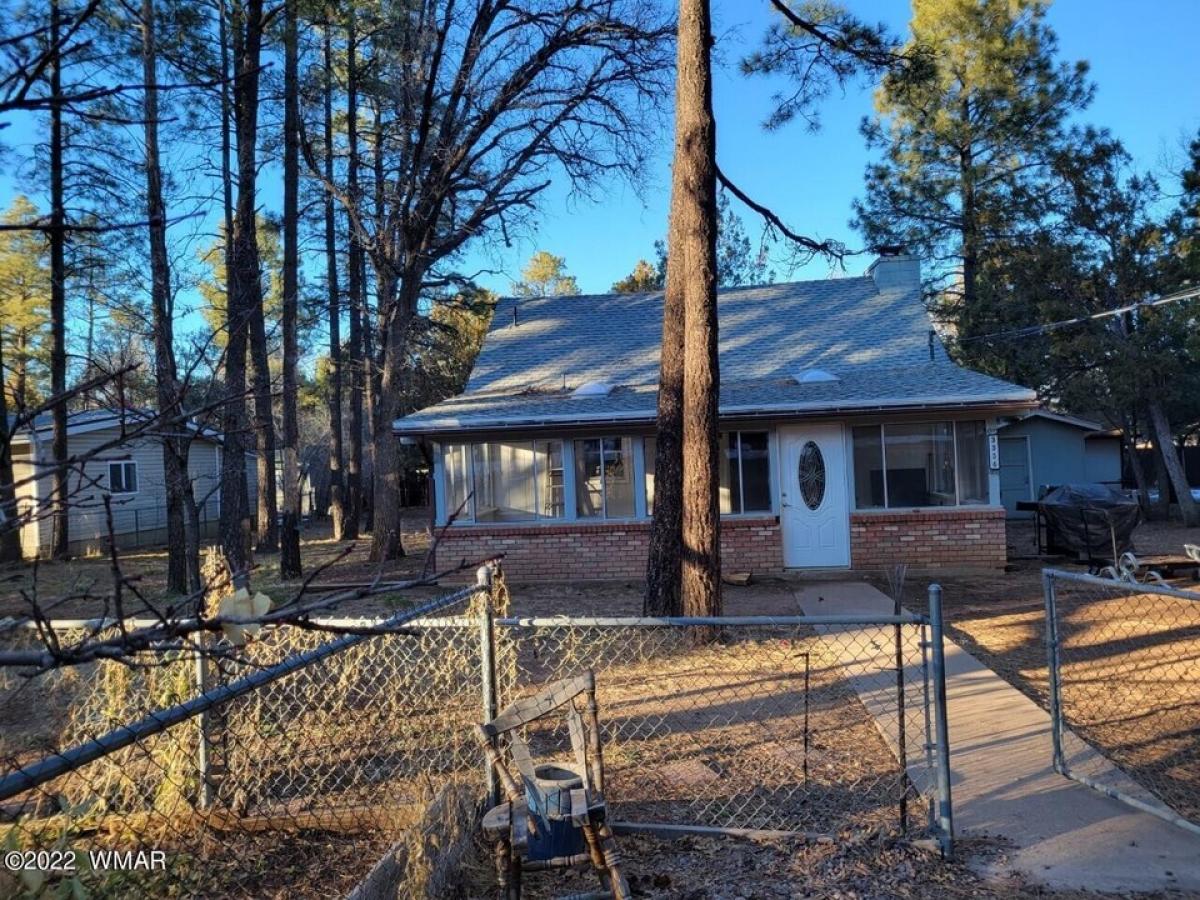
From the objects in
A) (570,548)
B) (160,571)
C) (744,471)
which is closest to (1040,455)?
(744,471)

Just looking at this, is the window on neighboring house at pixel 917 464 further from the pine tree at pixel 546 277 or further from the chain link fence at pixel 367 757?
the pine tree at pixel 546 277

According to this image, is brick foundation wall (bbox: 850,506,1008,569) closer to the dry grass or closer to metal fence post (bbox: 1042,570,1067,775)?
the dry grass

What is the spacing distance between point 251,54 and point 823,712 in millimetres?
12156

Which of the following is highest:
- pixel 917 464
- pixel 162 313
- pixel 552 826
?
pixel 162 313

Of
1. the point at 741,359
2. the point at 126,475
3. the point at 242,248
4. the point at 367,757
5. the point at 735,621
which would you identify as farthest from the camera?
the point at 126,475

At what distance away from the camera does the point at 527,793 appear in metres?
3.19

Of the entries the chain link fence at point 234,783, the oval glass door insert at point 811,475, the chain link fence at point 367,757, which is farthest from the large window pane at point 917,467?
the chain link fence at point 234,783

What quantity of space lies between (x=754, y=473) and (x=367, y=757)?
9.20 m

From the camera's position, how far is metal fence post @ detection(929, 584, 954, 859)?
3.50 m

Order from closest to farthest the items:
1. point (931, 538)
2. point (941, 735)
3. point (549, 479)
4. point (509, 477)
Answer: point (941, 735) → point (931, 538) → point (549, 479) → point (509, 477)

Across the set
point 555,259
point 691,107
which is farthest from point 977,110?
point 555,259

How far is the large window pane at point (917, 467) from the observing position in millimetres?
12867

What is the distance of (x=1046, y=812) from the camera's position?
4.05m

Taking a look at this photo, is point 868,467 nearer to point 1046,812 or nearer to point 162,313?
point 1046,812
